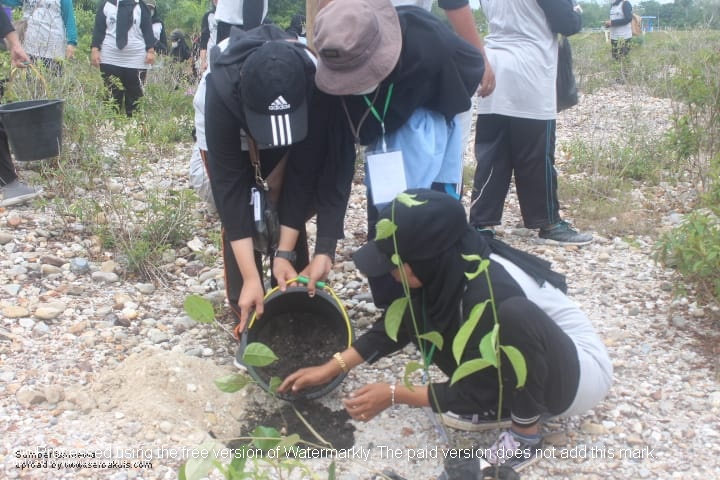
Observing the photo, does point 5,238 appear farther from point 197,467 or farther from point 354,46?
point 197,467

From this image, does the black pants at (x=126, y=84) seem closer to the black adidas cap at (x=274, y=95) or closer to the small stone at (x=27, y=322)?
the small stone at (x=27, y=322)

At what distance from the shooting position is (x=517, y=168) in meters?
3.88

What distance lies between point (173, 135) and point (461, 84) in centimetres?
358

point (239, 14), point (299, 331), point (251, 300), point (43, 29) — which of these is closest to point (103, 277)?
point (299, 331)

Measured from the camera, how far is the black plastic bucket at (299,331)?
2.56 metres

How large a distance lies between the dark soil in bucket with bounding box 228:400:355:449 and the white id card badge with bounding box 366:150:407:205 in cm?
75

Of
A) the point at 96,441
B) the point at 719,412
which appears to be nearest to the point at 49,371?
the point at 96,441

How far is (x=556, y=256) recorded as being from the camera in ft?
12.3

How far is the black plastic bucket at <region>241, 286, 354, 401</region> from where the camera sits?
8.40ft

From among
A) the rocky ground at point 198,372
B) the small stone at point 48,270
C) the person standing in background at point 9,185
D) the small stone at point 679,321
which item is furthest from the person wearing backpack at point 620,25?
the small stone at point 48,270

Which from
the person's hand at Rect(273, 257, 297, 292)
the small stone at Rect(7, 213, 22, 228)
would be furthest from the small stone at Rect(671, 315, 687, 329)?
the small stone at Rect(7, 213, 22, 228)

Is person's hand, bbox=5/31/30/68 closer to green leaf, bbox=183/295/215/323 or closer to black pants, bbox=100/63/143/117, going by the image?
black pants, bbox=100/63/143/117

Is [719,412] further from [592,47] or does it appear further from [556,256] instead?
[592,47]

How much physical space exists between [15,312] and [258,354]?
1.52 metres
